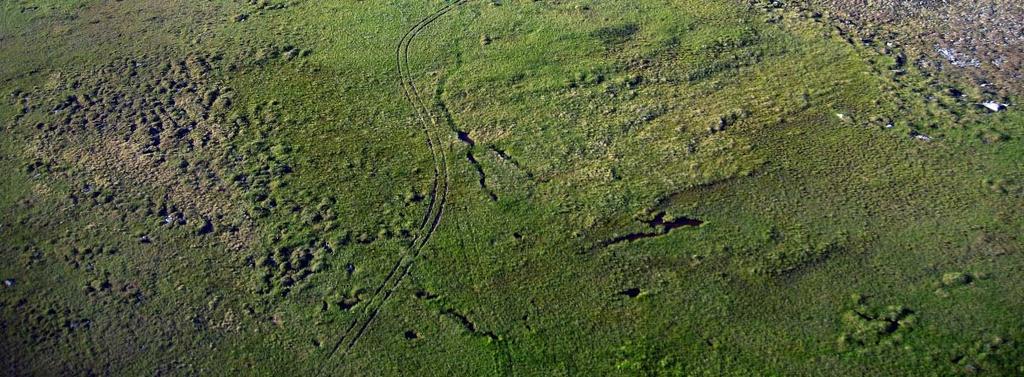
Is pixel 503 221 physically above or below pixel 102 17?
below

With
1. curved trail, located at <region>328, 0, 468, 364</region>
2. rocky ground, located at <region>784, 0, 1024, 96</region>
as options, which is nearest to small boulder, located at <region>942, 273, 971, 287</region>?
rocky ground, located at <region>784, 0, 1024, 96</region>

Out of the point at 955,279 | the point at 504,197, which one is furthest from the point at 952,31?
the point at 504,197

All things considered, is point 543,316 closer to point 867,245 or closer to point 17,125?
point 867,245

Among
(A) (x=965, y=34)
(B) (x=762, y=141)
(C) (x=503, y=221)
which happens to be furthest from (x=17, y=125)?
(A) (x=965, y=34)

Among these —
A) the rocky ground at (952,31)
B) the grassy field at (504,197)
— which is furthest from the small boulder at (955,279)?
the rocky ground at (952,31)

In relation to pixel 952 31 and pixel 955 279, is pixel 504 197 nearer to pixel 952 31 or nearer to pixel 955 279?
pixel 955 279

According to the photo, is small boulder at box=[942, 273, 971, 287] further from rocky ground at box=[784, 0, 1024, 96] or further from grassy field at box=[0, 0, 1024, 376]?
rocky ground at box=[784, 0, 1024, 96]
